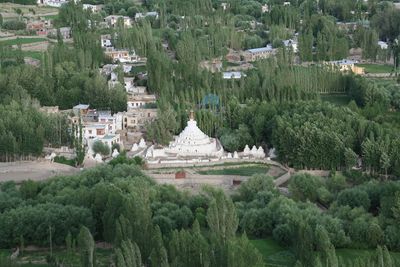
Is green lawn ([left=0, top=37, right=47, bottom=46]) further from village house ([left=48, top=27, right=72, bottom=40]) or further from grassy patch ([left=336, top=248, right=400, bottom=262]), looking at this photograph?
grassy patch ([left=336, top=248, right=400, bottom=262])

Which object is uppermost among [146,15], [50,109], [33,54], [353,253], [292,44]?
[146,15]

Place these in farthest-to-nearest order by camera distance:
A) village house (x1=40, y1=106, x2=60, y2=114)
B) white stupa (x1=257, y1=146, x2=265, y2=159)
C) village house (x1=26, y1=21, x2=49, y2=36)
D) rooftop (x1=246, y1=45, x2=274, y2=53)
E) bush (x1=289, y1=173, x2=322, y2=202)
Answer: village house (x1=26, y1=21, x2=49, y2=36) < rooftop (x1=246, y1=45, x2=274, y2=53) < village house (x1=40, y1=106, x2=60, y2=114) < white stupa (x1=257, y1=146, x2=265, y2=159) < bush (x1=289, y1=173, x2=322, y2=202)

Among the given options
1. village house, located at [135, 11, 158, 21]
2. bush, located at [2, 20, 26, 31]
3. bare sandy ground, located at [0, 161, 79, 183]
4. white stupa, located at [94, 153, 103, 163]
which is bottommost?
bare sandy ground, located at [0, 161, 79, 183]

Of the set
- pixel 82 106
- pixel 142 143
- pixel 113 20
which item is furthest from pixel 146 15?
pixel 142 143

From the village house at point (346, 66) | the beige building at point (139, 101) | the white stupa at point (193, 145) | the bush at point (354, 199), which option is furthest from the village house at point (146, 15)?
the bush at point (354, 199)

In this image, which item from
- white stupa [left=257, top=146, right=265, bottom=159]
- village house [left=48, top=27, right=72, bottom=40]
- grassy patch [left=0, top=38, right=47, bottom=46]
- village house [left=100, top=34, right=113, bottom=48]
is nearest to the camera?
white stupa [left=257, top=146, right=265, bottom=159]

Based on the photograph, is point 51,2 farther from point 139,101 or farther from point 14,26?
point 139,101

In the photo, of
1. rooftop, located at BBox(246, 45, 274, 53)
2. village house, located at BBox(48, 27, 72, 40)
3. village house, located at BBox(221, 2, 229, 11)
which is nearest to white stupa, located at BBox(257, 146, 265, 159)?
rooftop, located at BBox(246, 45, 274, 53)
